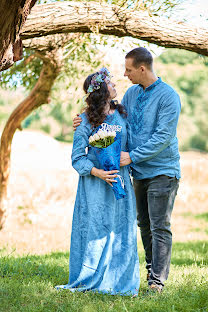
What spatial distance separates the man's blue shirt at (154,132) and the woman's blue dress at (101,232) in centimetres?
17

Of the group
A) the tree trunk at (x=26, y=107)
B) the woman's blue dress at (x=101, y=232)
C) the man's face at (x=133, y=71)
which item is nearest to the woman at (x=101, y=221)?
the woman's blue dress at (x=101, y=232)

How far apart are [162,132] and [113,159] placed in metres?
0.49

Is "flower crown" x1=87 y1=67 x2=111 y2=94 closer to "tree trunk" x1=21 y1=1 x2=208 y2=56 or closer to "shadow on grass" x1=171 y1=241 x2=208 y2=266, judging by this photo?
"tree trunk" x1=21 y1=1 x2=208 y2=56

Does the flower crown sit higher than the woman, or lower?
higher

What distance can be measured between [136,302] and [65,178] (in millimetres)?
12340

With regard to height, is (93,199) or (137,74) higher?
(137,74)

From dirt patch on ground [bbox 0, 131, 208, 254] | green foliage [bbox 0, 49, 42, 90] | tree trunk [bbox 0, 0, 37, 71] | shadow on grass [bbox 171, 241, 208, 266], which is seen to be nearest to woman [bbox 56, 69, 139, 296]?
tree trunk [bbox 0, 0, 37, 71]

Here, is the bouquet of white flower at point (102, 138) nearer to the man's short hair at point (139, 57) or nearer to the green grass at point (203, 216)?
the man's short hair at point (139, 57)

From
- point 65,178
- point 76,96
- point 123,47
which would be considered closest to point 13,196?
point 65,178

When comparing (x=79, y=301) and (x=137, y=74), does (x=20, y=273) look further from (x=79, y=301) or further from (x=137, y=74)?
(x=137, y=74)

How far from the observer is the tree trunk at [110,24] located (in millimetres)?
4516

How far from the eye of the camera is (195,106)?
133 ft

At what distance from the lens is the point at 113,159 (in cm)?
393

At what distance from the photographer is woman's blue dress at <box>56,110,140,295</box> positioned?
404 centimetres
